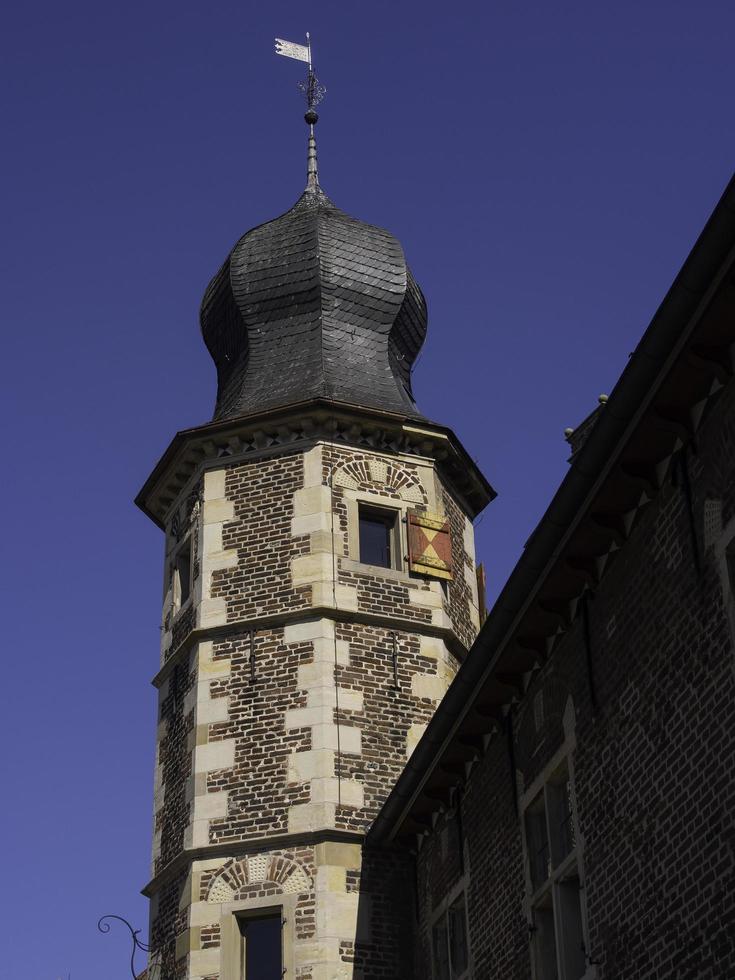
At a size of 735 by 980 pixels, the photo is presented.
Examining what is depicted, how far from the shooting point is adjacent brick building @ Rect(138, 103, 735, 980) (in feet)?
34.7

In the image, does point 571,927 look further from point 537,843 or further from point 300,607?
point 300,607

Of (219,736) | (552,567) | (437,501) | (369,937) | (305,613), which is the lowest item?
(369,937)

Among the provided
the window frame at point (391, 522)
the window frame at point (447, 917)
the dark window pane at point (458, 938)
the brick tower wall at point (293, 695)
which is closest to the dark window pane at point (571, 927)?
the window frame at point (447, 917)

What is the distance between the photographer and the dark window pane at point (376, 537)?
63.5 feet

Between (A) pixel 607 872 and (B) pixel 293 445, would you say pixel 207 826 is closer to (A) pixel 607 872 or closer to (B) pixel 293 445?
(B) pixel 293 445

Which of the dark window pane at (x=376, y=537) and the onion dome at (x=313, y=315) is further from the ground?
the onion dome at (x=313, y=315)

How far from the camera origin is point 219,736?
17953 millimetres

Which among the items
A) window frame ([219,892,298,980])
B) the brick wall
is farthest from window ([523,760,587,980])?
window frame ([219,892,298,980])

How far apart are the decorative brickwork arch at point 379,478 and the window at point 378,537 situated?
27cm

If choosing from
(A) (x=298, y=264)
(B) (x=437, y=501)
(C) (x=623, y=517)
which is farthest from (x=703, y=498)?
(A) (x=298, y=264)

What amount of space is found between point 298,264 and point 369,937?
9.08 metres

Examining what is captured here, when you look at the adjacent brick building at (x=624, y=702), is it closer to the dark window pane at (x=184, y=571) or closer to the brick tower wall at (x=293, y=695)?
the brick tower wall at (x=293, y=695)

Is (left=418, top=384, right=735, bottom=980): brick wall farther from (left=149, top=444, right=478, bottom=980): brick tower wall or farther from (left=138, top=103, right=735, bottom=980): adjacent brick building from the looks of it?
(left=149, top=444, right=478, bottom=980): brick tower wall

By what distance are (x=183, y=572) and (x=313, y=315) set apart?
12.3ft
